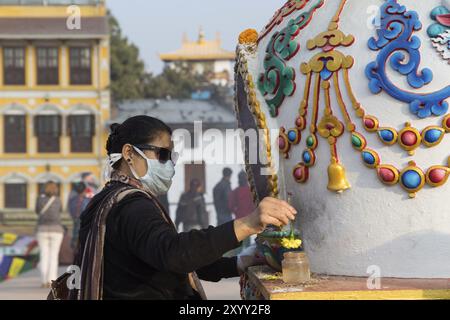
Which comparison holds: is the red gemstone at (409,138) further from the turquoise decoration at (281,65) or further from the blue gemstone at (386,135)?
the turquoise decoration at (281,65)

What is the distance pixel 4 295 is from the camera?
10945 mm

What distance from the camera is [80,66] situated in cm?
3509

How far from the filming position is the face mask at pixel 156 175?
3.76m

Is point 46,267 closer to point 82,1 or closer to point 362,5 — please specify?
point 362,5

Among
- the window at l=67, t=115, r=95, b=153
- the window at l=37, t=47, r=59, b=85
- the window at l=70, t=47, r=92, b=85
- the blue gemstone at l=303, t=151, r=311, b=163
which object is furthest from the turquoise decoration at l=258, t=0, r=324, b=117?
the window at l=37, t=47, r=59, b=85

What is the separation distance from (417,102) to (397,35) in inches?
12.0

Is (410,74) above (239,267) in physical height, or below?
above

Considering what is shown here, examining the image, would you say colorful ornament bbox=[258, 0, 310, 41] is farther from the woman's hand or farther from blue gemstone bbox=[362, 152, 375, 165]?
the woman's hand

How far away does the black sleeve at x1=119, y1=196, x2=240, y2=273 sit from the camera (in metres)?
3.31

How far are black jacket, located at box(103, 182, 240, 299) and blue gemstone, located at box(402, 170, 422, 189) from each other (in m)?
0.83

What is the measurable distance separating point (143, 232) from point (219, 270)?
3.61ft

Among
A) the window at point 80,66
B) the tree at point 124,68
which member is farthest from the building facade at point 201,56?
the window at point 80,66
